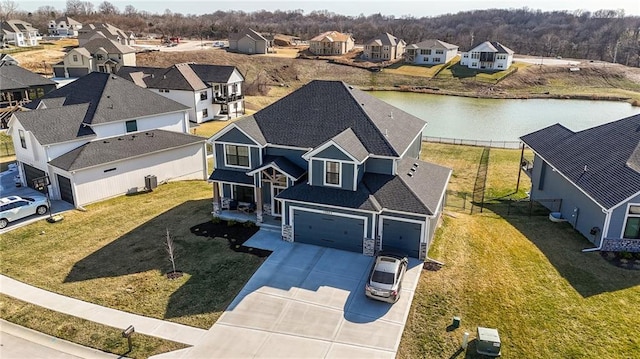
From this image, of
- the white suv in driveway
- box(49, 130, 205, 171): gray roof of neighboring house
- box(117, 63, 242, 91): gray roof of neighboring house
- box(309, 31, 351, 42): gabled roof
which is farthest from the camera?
box(309, 31, 351, 42): gabled roof

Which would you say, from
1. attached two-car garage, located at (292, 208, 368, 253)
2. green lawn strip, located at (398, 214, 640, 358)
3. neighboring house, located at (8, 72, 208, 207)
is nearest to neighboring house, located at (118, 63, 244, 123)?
neighboring house, located at (8, 72, 208, 207)

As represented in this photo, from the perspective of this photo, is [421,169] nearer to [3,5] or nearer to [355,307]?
[355,307]

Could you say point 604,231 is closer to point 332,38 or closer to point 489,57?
point 489,57

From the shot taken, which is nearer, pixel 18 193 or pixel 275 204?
pixel 275 204

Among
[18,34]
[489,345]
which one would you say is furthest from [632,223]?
[18,34]

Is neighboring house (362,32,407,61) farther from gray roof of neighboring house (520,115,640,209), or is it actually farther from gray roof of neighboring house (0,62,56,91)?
gray roof of neighboring house (520,115,640,209)
